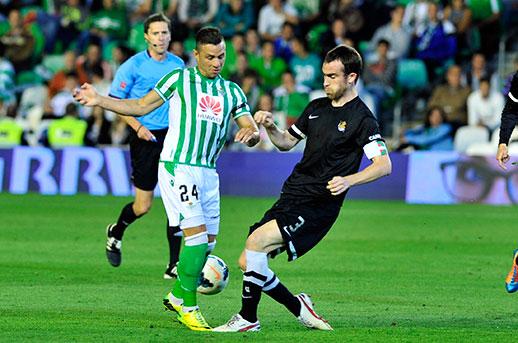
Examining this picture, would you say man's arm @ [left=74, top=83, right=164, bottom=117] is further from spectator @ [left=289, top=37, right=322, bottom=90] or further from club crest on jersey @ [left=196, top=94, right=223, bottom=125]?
spectator @ [left=289, top=37, right=322, bottom=90]

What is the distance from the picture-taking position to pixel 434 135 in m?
23.1

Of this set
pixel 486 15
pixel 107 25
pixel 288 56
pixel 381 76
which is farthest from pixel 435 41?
pixel 107 25

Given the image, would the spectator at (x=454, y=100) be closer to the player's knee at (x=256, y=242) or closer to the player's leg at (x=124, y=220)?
the player's leg at (x=124, y=220)

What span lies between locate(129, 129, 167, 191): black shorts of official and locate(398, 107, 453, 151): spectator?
10870 mm

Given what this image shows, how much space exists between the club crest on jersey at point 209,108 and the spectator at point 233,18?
1679 cm

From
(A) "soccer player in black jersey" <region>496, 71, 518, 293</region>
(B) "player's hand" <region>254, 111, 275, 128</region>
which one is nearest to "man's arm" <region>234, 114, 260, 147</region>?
(B) "player's hand" <region>254, 111, 275, 128</region>

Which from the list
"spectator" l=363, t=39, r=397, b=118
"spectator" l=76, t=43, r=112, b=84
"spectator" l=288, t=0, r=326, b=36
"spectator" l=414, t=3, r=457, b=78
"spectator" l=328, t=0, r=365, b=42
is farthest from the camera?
"spectator" l=288, t=0, r=326, b=36

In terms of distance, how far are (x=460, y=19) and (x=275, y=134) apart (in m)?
16.3

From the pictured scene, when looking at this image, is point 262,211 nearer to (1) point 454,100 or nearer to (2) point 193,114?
(1) point 454,100

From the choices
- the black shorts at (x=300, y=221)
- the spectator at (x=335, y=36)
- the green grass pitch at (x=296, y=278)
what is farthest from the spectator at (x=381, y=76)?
the black shorts at (x=300, y=221)

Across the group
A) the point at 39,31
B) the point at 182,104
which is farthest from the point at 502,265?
the point at 39,31

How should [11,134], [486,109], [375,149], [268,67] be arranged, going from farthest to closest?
[268,67]
[11,134]
[486,109]
[375,149]

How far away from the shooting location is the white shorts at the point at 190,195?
A: 9438mm

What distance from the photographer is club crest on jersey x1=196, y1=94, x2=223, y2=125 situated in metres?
9.57
